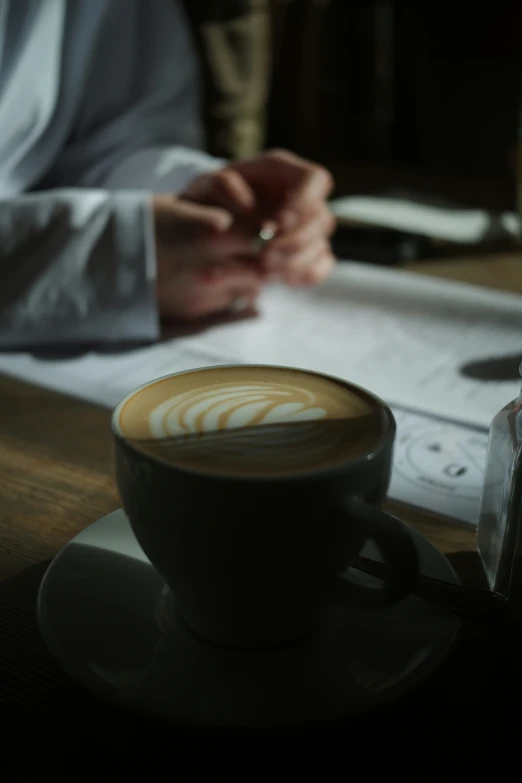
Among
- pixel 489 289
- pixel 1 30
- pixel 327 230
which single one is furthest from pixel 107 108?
pixel 489 289

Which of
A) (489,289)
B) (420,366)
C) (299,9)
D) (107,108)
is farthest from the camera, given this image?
(299,9)

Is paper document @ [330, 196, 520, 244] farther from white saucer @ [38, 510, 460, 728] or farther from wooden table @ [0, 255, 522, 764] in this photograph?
white saucer @ [38, 510, 460, 728]

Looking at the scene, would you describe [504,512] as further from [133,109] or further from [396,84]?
[396,84]

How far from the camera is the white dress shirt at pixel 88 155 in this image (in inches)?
26.2

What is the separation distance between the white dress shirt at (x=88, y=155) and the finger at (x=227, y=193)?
2.9 inches

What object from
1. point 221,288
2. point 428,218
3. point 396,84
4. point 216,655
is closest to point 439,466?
point 216,655

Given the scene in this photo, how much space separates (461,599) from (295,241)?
512 millimetres

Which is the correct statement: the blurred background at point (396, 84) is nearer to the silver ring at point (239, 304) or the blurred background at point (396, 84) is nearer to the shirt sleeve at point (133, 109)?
the shirt sleeve at point (133, 109)

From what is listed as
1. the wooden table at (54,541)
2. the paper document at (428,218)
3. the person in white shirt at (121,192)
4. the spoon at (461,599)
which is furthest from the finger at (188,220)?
the spoon at (461,599)

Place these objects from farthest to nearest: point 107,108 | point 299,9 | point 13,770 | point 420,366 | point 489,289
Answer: point 299,9
point 107,108
point 489,289
point 420,366
point 13,770

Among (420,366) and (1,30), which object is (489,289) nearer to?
(420,366)

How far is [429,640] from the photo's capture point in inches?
11.3

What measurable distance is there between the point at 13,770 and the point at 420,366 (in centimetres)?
44

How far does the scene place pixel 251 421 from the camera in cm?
30
